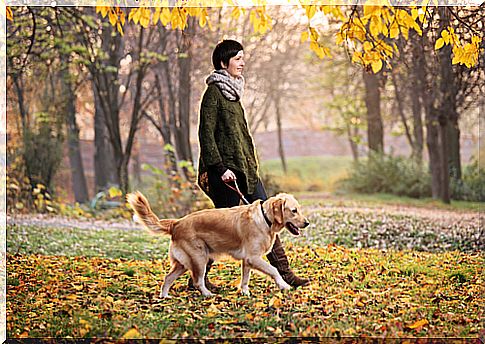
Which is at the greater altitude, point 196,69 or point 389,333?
point 196,69

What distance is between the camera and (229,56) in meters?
4.23

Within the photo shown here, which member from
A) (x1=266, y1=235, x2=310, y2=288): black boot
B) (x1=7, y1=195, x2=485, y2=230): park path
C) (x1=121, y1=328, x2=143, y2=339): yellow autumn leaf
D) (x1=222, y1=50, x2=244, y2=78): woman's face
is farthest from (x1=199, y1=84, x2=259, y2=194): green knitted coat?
(x1=7, y1=195, x2=485, y2=230): park path

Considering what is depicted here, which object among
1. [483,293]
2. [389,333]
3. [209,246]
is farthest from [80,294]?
[483,293]

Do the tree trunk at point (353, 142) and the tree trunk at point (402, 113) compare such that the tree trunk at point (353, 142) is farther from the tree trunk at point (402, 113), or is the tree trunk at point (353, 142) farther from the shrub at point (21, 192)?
the shrub at point (21, 192)

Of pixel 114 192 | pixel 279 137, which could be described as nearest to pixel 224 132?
pixel 114 192

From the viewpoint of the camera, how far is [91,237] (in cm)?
710

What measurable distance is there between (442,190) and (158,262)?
11.5ft

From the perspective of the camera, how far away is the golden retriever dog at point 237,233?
400 centimetres

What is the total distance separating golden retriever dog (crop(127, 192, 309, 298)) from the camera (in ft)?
13.1

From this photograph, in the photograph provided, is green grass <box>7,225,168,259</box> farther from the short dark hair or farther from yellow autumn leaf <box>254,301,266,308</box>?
the short dark hair

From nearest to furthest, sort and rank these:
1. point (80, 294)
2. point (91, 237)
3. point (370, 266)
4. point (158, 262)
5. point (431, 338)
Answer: point (431, 338) < point (80, 294) < point (370, 266) < point (158, 262) < point (91, 237)

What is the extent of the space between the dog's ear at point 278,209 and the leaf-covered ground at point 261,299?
47 centimetres

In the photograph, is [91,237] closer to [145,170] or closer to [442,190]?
[145,170]

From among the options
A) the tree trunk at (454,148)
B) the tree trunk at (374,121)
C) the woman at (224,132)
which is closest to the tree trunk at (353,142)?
the tree trunk at (374,121)
